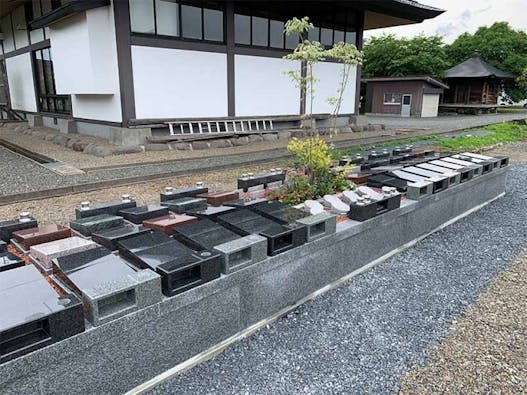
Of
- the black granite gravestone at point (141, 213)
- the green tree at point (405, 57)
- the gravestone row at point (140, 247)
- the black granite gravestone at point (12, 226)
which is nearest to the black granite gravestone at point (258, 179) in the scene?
the gravestone row at point (140, 247)

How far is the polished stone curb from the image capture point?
160 cm

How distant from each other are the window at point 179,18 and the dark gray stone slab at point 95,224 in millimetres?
7174

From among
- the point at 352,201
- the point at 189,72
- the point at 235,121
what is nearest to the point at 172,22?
the point at 189,72

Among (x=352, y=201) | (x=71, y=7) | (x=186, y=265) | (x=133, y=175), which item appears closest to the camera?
(x=186, y=265)

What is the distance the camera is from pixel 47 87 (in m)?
12.9

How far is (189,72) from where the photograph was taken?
9.62 metres

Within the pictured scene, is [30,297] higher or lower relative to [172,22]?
lower

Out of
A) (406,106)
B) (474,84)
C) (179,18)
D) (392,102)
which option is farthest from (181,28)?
(474,84)

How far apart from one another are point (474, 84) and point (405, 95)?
7.85 metres

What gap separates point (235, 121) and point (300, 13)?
4148 mm

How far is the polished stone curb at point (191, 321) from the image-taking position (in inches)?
62.9

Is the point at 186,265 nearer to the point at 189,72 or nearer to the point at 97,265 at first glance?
the point at 97,265

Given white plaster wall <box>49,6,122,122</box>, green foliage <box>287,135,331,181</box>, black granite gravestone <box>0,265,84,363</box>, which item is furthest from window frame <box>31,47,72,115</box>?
black granite gravestone <box>0,265,84,363</box>

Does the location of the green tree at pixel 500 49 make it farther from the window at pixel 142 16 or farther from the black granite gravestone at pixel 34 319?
the black granite gravestone at pixel 34 319
